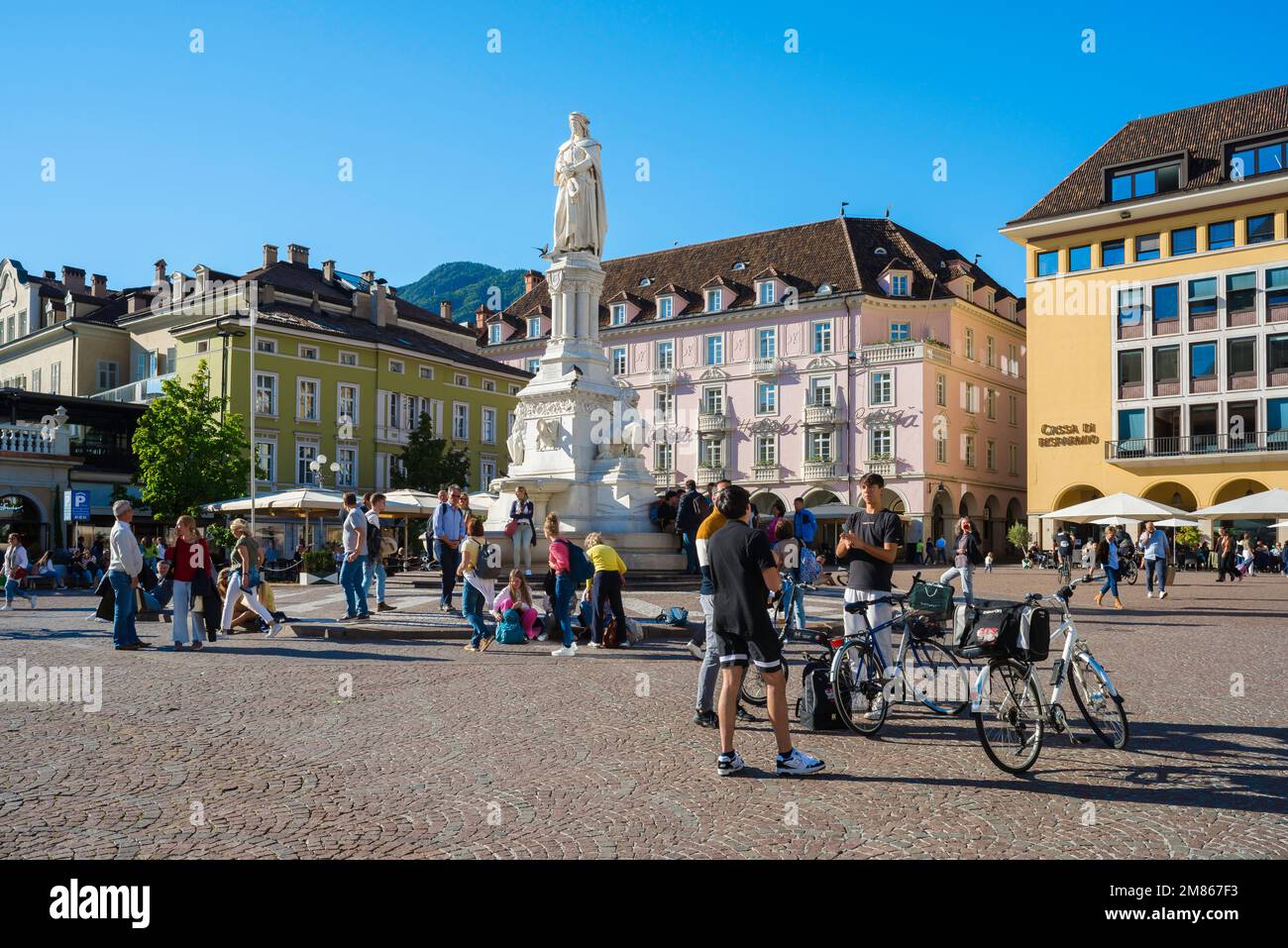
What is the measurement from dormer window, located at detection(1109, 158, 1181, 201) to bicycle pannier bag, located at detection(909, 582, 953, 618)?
49642 mm

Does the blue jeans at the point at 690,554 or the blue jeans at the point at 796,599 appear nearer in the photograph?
the blue jeans at the point at 796,599

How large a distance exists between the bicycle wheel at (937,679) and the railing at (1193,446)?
46.5m

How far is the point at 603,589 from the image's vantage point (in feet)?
44.9

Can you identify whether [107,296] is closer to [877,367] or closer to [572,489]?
[877,367]

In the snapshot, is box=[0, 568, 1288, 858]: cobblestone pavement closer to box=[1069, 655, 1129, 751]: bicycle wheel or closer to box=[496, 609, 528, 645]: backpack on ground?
box=[1069, 655, 1129, 751]: bicycle wheel

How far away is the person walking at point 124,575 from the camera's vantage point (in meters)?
13.4

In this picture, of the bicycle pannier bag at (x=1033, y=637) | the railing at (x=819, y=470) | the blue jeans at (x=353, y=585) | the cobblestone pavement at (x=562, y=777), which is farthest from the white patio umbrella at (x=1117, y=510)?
the railing at (x=819, y=470)

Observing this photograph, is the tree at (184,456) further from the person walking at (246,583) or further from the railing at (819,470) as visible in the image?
the railing at (819,470)

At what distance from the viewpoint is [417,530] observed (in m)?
40.1

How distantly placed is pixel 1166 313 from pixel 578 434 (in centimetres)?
3728

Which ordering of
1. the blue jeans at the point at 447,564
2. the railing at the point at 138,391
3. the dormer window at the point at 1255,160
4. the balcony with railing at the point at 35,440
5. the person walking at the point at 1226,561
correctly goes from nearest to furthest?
the blue jeans at the point at 447,564 → the person walking at the point at 1226,561 → the balcony with railing at the point at 35,440 → the dormer window at the point at 1255,160 → the railing at the point at 138,391

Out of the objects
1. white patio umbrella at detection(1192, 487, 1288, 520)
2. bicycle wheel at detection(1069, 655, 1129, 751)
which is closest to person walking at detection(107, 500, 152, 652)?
bicycle wheel at detection(1069, 655, 1129, 751)

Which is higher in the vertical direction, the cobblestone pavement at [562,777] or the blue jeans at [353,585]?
the blue jeans at [353,585]

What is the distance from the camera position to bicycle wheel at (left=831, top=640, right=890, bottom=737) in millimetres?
8344
